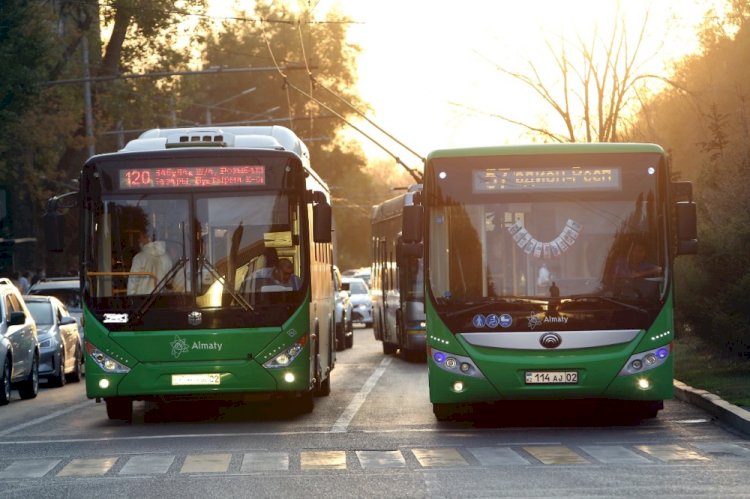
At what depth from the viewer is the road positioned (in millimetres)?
11938

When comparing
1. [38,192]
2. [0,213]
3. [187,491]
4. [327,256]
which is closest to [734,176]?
→ [327,256]

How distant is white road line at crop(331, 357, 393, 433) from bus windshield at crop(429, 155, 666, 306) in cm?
176

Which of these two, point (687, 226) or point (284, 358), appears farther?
point (284, 358)

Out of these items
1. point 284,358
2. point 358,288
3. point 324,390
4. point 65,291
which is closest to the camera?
point 284,358

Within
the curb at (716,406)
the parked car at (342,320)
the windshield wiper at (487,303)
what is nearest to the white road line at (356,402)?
the windshield wiper at (487,303)

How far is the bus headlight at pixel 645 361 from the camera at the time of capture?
Answer: 53.7ft

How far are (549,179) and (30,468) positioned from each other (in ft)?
19.5

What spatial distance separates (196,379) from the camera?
699 inches

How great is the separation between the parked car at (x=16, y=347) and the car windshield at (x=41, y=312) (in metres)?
2.17

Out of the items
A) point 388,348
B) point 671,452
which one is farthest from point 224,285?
point 388,348

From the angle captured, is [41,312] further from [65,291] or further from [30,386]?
[65,291]

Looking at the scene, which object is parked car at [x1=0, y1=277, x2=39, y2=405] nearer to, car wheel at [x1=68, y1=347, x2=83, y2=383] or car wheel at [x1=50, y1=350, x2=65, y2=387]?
car wheel at [x1=50, y1=350, x2=65, y2=387]

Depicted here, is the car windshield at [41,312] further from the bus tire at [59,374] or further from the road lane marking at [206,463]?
the road lane marking at [206,463]

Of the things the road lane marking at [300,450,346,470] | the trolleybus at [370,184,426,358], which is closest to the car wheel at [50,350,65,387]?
the trolleybus at [370,184,426,358]
